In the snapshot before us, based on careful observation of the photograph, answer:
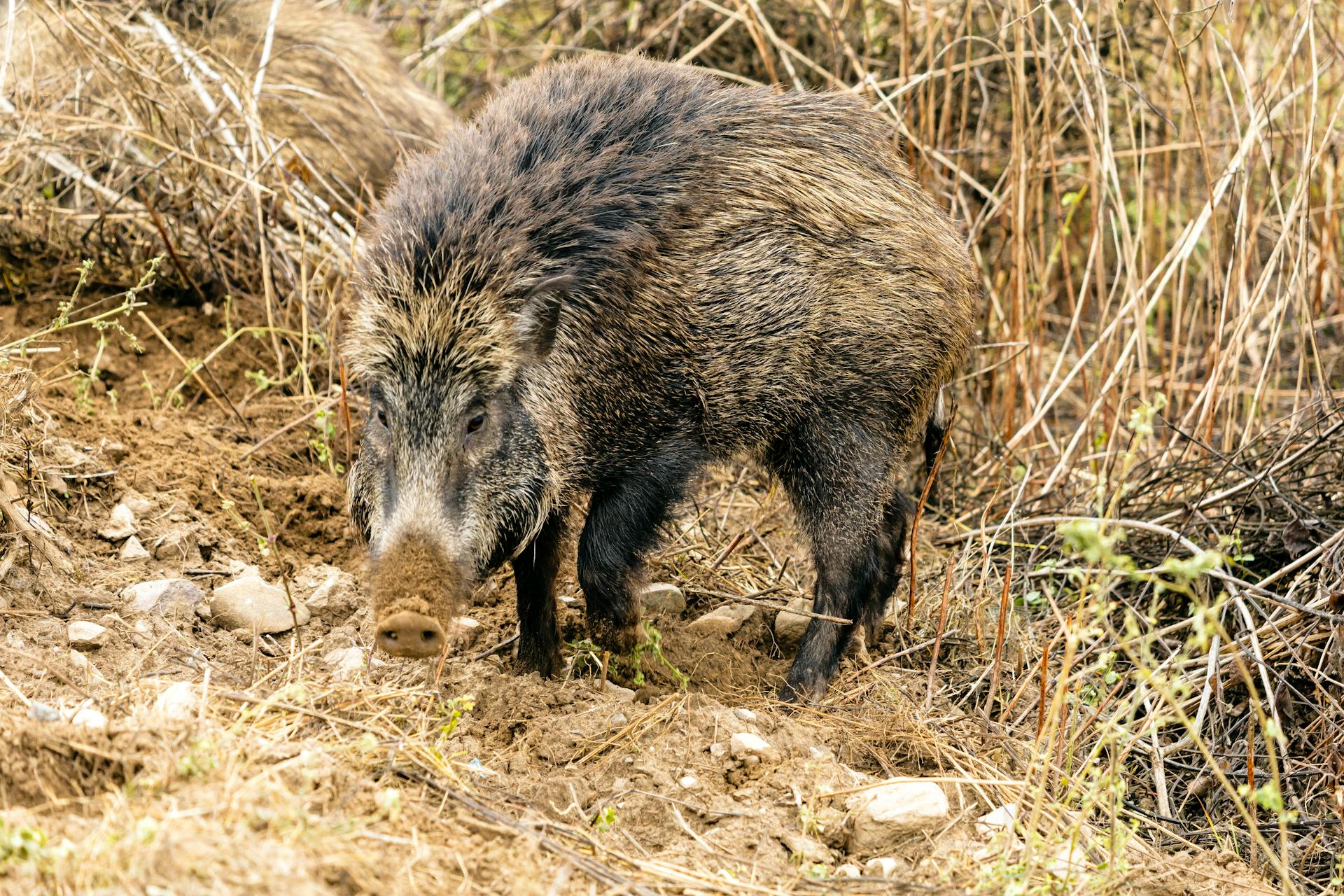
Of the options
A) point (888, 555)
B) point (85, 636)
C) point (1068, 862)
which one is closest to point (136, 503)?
point (85, 636)

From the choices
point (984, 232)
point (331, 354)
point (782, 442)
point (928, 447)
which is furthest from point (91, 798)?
point (984, 232)

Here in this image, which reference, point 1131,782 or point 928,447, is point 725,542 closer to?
point 928,447

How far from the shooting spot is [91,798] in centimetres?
237

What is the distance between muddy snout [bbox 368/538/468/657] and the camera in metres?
3.07

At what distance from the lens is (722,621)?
419cm

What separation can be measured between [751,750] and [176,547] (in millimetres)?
1772

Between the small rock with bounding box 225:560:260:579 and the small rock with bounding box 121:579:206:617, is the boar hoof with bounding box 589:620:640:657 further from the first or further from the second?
the small rock with bounding box 121:579:206:617

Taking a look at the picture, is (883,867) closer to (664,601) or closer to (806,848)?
(806,848)

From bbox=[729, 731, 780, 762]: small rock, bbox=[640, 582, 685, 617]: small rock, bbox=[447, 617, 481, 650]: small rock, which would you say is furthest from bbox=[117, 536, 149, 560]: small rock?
bbox=[729, 731, 780, 762]: small rock

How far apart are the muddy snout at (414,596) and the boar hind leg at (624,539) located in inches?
20.2

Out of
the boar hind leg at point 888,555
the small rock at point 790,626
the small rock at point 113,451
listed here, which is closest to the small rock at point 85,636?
the small rock at point 113,451

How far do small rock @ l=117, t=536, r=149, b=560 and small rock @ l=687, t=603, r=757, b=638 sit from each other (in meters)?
1.57

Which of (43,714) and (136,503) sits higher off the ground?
(43,714)

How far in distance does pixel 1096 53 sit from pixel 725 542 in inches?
80.9
